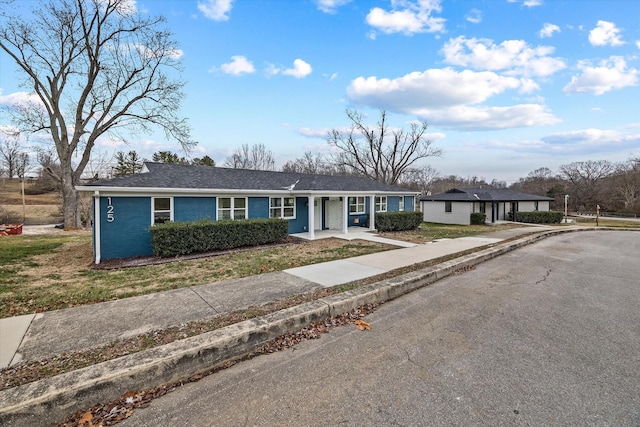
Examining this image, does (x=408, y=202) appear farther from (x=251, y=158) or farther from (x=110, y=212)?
(x=251, y=158)

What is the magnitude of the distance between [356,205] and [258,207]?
648 centimetres

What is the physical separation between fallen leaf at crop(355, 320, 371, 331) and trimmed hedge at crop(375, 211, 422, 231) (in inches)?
473

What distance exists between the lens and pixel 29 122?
19344 millimetres

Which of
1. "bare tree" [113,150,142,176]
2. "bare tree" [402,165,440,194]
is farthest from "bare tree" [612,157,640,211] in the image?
"bare tree" [113,150,142,176]

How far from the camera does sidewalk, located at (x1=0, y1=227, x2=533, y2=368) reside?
3.45m

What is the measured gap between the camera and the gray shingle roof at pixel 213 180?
393 inches

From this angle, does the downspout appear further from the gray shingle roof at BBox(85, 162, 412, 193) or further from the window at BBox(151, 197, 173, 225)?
the window at BBox(151, 197, 173, 225)

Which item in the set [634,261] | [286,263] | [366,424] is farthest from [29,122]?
[634,261]

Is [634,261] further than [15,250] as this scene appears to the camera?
No

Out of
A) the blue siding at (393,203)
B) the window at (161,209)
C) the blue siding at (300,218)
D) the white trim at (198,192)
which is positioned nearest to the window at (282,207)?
the blue siding at (300,218)

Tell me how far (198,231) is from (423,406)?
8685 millimetres

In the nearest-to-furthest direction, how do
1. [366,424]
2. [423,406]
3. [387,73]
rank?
[366,424], [423,406], [387,73]

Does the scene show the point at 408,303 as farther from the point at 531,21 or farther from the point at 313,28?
the point at 313,28

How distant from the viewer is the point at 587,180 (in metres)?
52.2
